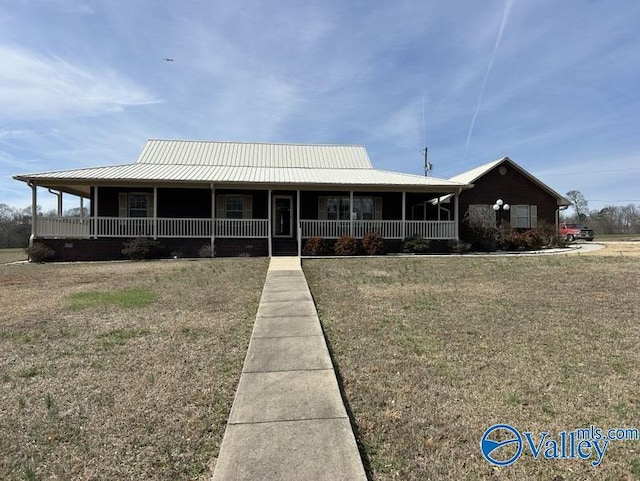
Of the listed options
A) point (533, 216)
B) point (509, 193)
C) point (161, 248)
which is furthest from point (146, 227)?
point (533, 216)

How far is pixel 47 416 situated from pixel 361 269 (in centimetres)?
976

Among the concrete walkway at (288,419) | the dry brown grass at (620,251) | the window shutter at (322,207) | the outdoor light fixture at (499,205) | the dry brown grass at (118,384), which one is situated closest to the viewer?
the concrete walkway at (288,419)

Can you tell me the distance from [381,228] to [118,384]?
643 inches

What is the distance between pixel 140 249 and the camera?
1700 centimetres

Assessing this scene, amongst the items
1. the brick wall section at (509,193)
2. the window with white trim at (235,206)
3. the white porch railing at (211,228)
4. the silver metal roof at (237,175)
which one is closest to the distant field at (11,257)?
the white porch railing at (211,228)

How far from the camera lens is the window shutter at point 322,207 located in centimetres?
2097

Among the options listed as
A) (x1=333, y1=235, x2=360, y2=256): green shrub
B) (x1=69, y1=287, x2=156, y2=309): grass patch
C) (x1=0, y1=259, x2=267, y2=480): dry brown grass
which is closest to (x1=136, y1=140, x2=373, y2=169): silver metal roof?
(x1=333, y1=235, x2=360, y2=256): green shrub

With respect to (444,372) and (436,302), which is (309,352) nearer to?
(444,372)

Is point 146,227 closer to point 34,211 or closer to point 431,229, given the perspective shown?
point 34,211

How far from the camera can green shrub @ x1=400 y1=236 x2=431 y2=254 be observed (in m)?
18.7

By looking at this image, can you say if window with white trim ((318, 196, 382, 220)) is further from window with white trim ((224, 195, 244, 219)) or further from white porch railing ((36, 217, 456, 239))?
window with white trim ((224, 195, 244, 219))

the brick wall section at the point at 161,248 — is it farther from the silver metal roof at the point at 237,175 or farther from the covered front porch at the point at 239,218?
the silver metal roof at the point at 237,175

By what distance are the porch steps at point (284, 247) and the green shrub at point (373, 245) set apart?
2993 millimetres

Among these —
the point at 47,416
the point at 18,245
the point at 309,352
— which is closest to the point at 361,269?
the point at 309,352
